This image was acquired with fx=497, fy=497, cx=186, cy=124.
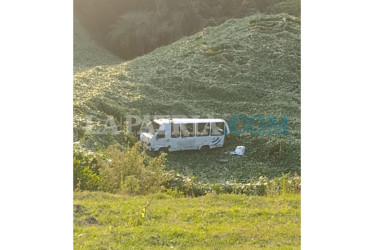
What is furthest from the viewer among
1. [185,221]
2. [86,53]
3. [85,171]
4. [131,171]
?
[86,53]

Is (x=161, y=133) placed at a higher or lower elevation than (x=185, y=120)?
lower

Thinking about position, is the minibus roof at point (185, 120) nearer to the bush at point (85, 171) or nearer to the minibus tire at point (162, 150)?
the minibus tire at point (162, 150)

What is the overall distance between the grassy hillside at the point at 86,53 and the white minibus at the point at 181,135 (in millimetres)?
1387

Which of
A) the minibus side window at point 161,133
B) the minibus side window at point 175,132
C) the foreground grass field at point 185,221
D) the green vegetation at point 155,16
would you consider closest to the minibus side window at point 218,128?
the minibus side window at point 175,132

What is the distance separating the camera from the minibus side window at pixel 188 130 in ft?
20.6

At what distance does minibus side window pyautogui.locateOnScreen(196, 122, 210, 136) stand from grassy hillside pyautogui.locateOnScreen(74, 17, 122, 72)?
1811 mm

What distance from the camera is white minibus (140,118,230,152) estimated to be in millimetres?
6199

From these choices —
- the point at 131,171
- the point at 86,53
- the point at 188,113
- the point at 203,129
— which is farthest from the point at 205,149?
the point at 86,53

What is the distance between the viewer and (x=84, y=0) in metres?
6.39

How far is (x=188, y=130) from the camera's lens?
630 cm

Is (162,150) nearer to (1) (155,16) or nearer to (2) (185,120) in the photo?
(2) (185,120)

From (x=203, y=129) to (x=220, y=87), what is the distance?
30.2 inches

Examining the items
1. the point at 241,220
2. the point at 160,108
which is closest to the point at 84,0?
the point at 160,108

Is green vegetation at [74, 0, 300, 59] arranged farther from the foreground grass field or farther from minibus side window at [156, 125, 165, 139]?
the foreground grass field
